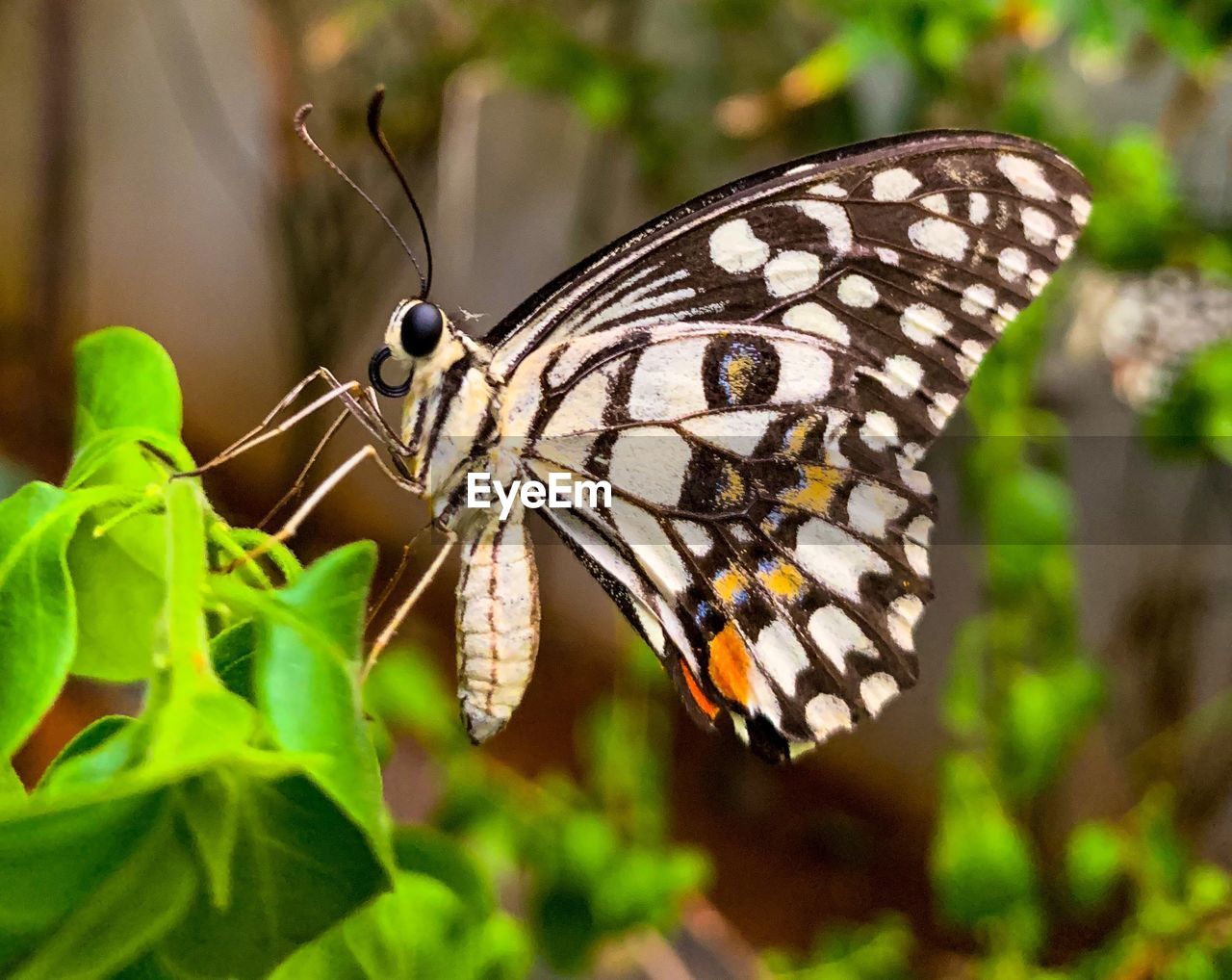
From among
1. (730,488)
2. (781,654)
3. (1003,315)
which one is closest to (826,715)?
(781,654)

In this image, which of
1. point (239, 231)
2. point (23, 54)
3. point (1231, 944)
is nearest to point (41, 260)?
point (23, 54)

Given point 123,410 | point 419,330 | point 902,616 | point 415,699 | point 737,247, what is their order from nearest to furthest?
point 123,410, point 419,330, point 737,247, point 902,616, point 415,699

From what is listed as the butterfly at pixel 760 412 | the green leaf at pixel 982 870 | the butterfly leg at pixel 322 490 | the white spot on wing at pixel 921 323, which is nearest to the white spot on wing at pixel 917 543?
the butterfly at pixel 760 412

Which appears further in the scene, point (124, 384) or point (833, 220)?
point (833, 220)

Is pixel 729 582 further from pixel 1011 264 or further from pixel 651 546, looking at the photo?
pixel 1011 264

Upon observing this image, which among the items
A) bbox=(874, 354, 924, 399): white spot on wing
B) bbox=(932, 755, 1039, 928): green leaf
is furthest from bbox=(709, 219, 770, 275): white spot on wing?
bbox=(932, 755, 1039, 928): green leaf

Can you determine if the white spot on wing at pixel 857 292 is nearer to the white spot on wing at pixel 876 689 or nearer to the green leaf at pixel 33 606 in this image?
the white spot on wing at pixel 876 689

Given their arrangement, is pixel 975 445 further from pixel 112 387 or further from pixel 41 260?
pixel 41 260
